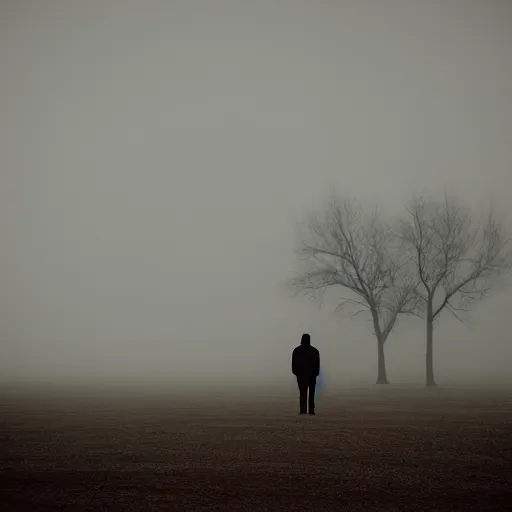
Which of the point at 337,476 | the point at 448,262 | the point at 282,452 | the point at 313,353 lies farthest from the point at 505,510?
the point at 448,262

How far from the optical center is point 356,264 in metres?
49.1

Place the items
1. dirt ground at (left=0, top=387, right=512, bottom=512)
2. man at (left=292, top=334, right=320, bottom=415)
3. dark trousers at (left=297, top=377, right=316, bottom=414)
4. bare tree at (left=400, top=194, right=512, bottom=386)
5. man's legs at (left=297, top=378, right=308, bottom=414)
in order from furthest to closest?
1. bare tree at (left=400, top=194, right=512, bottom=386)
2. man's legs at (left=297, top=378, right=308, bottom=414)
3. dark trousers at (left=297, top=377, right=316, bottom=414)
4. man at (left=292, top=334, right=320, bottom=415)
5. dirt ground at (left=0, top=387, right=512, bottom=512)

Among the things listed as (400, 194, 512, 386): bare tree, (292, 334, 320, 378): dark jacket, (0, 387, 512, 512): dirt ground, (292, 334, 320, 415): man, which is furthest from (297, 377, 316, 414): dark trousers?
(400, 194, 512, 386): bare tree

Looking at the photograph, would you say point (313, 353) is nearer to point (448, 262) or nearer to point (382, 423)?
point (382, 423)

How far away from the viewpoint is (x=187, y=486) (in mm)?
10211

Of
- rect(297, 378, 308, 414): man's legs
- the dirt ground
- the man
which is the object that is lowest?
the dirt ground

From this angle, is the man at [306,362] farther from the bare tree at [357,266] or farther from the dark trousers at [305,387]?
the bare tree at [357,266]

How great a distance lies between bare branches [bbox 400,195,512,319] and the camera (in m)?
46.6

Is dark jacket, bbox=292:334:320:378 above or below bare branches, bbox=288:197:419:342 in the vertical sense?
below

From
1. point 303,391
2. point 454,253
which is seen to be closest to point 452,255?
point 454,253

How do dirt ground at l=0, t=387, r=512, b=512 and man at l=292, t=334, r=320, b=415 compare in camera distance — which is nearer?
dirt ground at l=0, t=387, r=512, b=512

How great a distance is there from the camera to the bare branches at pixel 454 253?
46594mm

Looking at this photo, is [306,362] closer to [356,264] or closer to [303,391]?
[303,391]

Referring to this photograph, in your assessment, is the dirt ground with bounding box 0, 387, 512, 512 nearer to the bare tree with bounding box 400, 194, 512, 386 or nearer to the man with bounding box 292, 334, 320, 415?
Answer: the man with bounding box 292, 334, 320, 415
